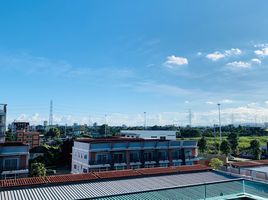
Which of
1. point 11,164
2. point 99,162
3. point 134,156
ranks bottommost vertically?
point 99,162

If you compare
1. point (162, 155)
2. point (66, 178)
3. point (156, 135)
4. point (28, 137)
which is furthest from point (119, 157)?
point (28, 137)

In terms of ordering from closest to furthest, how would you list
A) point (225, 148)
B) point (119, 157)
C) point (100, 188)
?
point (100, 188), point (119, 157), point (225, 148)

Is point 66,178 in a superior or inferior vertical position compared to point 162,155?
superior

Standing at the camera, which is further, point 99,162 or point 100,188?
point 99,162

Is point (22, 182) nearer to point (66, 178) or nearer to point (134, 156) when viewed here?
point (66, 178)

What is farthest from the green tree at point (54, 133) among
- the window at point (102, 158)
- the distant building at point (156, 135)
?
the window at point (102, 158)

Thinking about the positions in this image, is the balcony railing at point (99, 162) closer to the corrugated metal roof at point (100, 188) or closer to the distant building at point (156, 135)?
the corrugated metal roof at point (100, 188)
